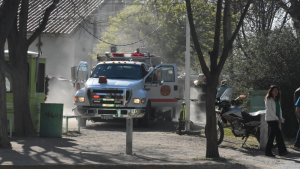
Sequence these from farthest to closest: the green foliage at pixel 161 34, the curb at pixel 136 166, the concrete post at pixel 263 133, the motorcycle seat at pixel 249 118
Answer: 1. the green foliage at pixel 161 34
2. the motorcycle seat at pixel 249 118
3. the concrete post at pixel 263 133
4. the curb at pixel 136 166

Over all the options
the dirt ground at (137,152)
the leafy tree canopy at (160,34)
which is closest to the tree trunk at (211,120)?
the dirt ground at (137,152)

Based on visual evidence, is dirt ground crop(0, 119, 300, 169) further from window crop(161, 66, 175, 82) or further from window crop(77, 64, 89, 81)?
window crop(77, 64, 89, 81)

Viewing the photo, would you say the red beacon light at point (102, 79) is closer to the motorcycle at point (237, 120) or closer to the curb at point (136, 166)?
the motorcycle at point (237, 120)

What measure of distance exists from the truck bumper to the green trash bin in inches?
103

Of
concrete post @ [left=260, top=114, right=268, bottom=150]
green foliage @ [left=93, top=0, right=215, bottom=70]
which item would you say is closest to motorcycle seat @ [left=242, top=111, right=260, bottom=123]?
concrete post @ [left=260, top=114, right=268, bottom=150]

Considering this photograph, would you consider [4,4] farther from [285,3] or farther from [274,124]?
[285,3]

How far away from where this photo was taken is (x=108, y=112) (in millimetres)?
15750

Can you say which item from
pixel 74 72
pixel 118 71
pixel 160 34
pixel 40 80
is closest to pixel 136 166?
pixel 40 80

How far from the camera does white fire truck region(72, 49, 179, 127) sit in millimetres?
15703

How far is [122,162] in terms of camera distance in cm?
859

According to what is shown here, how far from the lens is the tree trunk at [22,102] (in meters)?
12.5

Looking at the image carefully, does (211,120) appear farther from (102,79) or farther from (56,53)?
(56,53)

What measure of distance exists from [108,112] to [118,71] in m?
1.90

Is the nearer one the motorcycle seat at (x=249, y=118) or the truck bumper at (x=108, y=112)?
the motorcycle seat at (x=249, y=118)
